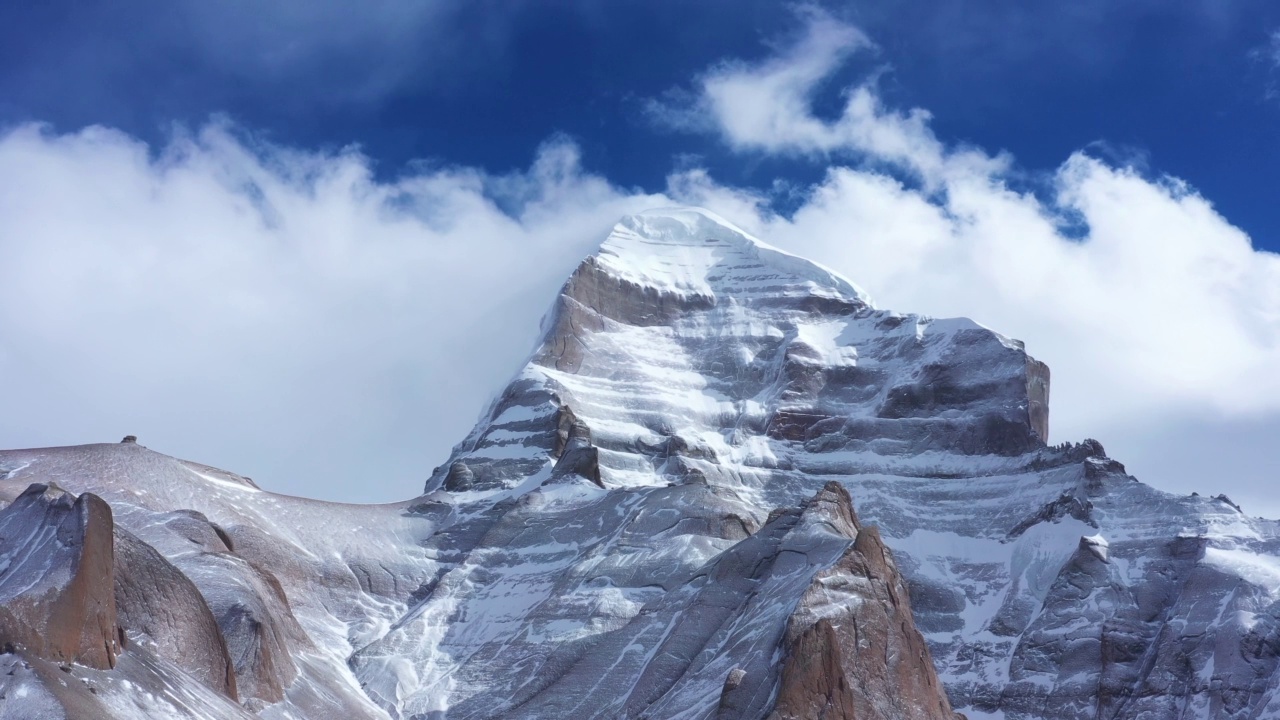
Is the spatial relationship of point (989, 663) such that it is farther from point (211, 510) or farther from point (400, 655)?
point (211, 510)

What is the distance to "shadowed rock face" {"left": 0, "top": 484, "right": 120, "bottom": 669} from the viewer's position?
84.6 metres

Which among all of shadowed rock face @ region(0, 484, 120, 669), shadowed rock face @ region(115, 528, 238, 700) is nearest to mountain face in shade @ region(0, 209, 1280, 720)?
shadowed rock face @ region(115, 528, 238, 700)

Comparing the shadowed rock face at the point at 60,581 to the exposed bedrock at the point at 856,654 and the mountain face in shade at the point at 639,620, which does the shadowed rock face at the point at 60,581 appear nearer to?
the mountain face in shade at the point at 639,620

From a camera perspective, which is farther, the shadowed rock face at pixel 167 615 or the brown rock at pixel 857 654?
the brown rock at pixel 857 654

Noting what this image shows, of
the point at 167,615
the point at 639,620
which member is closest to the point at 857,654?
the point at 639,620

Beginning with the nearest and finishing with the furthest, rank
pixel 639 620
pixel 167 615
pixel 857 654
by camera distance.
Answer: pixel 167 615 < pixel 857 654 < pixel 639 620

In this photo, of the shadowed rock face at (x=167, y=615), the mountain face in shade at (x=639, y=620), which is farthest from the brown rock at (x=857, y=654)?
the shadowed rock face at (x=167, y=615)

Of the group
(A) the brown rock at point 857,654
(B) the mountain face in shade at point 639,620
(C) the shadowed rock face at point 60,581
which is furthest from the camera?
(B) the mountain face in shade at point 639,620

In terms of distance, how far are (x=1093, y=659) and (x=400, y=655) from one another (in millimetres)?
71268

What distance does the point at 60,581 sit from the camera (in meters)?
87.9

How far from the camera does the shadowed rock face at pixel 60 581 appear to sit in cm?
8462

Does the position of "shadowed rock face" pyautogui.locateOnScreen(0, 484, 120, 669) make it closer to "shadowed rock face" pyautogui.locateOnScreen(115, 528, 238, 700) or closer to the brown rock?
"shadowed rock face" pyautogui.locateOnScreen(115, 528, 238, 700)

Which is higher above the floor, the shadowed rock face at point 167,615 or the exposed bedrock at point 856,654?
the exposed bedrock at point 856,654

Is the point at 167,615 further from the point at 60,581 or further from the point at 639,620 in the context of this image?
the point at 639,620
